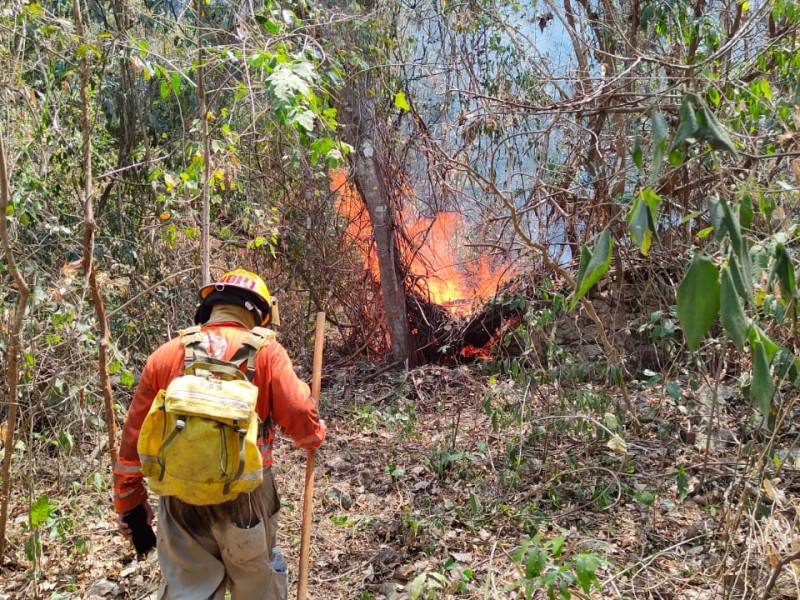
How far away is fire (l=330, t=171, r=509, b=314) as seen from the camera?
9086mm

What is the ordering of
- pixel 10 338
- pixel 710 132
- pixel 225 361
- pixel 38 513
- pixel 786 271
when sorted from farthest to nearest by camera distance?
pixel 38 513 < pixel 10 338 < pixel 225 361 < pixel 786 271 < pixel 710 132

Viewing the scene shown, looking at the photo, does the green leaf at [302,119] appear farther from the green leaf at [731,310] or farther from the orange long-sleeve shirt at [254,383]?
the green leaf at [731,310]

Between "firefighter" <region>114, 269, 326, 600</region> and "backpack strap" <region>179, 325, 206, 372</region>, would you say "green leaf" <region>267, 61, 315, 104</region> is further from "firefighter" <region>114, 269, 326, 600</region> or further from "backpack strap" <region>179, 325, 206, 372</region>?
"backpack strap" <region>179, 325, 206, 372</region>

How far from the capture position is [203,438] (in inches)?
103

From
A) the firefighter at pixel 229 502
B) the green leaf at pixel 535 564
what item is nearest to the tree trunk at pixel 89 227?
the firefighter at pixel 229 502

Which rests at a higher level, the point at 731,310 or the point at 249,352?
the point at 731,310

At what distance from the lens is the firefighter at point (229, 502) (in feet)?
9.58

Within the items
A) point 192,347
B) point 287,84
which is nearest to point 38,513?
point 192,347

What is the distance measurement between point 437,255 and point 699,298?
27.1ft

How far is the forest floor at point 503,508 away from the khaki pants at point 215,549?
76cm

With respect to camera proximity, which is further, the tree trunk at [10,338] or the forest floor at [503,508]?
the forest floor at [503,508]

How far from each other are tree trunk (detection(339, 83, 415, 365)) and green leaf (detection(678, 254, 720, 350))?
7.41m

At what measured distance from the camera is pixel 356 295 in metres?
9.50

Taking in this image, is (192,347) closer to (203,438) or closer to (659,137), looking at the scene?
(203,438)
